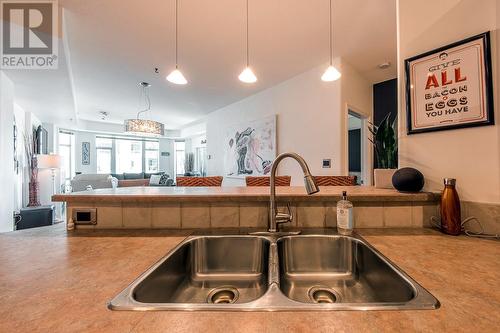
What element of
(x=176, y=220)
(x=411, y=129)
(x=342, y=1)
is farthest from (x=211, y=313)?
(x=342, y=1)

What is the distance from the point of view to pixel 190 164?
27.2 ft

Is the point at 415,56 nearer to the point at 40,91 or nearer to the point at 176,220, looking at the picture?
the point at 176,220

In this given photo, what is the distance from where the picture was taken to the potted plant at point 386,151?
120cm

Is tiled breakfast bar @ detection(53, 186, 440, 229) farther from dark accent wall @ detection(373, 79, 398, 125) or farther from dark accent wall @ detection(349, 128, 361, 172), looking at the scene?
dark accent wall @ detection(349, 128, 361, 172)

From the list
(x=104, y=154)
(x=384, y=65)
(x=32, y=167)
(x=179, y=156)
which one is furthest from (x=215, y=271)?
(x=179, y=156)

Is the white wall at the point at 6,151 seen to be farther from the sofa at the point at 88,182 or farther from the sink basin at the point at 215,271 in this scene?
the sink basin at the point at 215,271

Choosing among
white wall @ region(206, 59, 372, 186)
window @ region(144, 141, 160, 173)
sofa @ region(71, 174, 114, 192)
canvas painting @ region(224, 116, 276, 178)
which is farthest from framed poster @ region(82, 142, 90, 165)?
white wall @ region(206, 59, 372, 186)

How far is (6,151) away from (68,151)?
4.47 meters

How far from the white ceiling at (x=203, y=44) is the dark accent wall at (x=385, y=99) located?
0.15 m

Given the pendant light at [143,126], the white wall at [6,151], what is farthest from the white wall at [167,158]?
the white wall at [6,151]

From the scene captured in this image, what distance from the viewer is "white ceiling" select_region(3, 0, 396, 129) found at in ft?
6.30

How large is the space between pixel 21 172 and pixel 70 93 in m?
2.31

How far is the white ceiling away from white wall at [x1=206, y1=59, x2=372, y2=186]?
0.58 ft

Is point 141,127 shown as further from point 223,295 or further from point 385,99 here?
point 385,99
